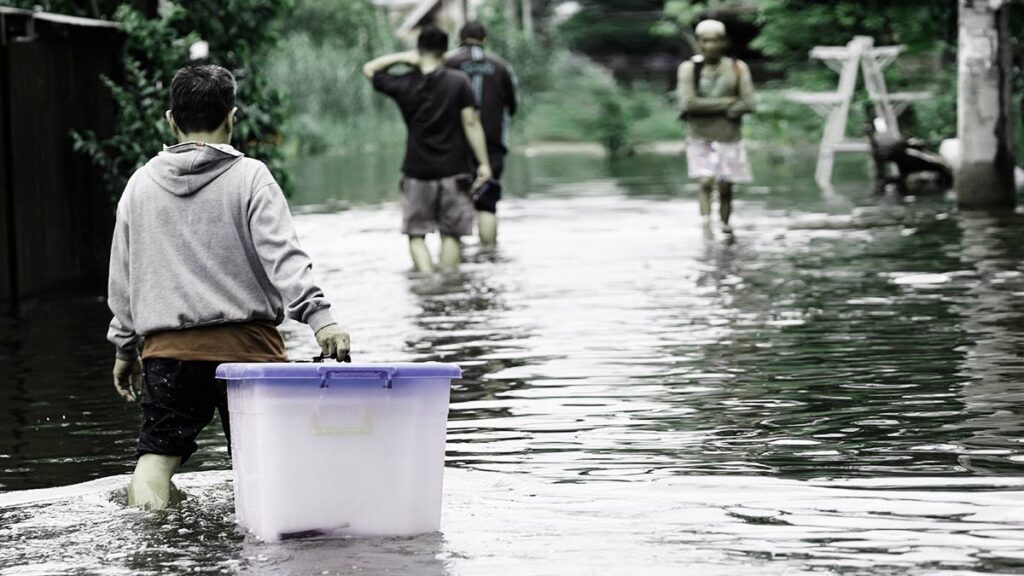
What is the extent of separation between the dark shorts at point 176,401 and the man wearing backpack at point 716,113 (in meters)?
10.9

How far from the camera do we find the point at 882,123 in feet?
80.4

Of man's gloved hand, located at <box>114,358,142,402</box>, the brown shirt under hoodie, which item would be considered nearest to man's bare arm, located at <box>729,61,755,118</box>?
man's gloved hand, located at <box>114,358,142,402</box>

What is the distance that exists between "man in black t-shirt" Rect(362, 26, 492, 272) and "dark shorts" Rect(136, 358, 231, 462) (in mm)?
8122

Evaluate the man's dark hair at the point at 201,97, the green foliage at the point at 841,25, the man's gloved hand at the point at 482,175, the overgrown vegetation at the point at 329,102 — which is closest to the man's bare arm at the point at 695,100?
the man's gloved hand at the point at 482,175

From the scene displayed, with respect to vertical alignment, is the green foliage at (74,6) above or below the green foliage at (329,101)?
above

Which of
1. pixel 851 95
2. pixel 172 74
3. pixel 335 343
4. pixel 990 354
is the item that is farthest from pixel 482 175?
pixel 851 95

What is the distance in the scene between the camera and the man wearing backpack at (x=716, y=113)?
56.0ft

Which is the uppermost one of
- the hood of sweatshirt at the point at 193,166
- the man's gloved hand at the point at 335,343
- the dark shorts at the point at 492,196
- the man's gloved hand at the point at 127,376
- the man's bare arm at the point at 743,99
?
the hood of sweatshirt at the point at 193,166

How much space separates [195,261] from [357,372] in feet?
2.71

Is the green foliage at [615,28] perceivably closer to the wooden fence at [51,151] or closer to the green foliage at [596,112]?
the green foliage at [596,112]

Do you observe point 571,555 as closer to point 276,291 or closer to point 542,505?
point 542,505

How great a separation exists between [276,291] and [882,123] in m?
19.0

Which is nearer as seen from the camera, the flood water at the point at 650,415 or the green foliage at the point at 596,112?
the flood water at the point at 650,415

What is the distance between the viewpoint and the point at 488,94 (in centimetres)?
1645
